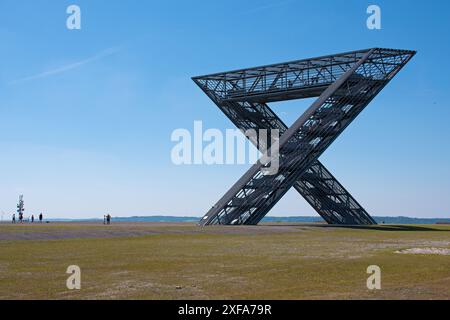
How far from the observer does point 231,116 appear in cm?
6309

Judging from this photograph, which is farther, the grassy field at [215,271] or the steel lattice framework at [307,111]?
the steel lattice framework at [307,111]

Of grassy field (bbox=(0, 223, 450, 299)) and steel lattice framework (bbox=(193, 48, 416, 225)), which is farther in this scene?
steel lattice framework (bbox=(193, 48, 416, 225))

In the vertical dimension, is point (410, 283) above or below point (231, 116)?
below

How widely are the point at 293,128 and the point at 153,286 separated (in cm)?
4003

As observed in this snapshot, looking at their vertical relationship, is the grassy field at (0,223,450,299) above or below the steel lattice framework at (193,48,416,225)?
below

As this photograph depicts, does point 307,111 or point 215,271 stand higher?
point 307,111

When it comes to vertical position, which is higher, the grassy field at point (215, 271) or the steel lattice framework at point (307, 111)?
the steel lattice framework at point (307, 111)

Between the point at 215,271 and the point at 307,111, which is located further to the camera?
the point at 307,111
